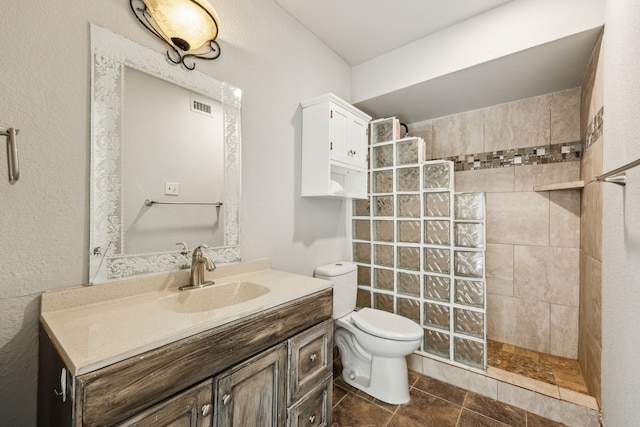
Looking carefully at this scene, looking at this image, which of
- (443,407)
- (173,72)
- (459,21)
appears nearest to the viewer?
(173,72)

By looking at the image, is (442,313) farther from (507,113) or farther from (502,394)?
(507,113)

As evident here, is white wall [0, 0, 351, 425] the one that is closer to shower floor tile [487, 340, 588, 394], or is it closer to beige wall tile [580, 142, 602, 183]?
beige wall tile [580, 142, 602, 183]

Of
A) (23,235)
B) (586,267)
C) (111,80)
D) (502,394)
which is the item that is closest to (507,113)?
(586,267)

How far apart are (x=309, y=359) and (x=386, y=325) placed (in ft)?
2.54

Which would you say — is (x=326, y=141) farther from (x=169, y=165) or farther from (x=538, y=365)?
(x=538, y=365)

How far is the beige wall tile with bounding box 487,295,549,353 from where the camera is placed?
2.12 meters

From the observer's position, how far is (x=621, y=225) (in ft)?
3.38

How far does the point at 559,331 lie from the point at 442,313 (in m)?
0.96

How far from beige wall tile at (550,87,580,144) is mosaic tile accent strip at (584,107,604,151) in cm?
26

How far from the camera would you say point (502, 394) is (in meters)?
1.71

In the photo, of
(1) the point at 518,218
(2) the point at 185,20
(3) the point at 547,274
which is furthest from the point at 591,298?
(2) the point at 185,20

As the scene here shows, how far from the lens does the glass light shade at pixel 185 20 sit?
1.10m

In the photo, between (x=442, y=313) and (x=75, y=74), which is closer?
(x=75, y=74)

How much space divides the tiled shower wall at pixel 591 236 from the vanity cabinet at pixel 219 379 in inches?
59.5
